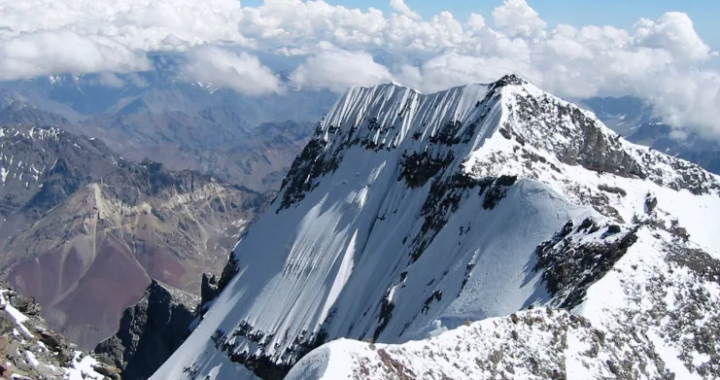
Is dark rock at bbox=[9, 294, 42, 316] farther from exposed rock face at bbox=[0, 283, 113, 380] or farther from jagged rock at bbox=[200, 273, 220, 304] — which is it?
jagged rock at bbox=[200, 273, 220, 304]

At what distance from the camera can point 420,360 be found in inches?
1492

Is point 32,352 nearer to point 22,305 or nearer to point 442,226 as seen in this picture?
point 22,305

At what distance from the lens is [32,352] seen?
35.3 metres

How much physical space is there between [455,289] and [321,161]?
8581 cm

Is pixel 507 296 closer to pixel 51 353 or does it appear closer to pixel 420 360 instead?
pixel 420 360

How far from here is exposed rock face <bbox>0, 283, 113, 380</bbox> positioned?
31.8 metres

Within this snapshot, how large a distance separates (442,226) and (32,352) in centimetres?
7131

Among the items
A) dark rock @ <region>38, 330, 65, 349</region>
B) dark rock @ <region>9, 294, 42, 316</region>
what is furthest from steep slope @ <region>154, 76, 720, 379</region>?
dark rock @ <region>9, 294, 42, 316</region>

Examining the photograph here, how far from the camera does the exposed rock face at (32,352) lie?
31773mm

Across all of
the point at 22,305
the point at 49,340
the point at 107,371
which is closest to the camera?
the point at 49,340

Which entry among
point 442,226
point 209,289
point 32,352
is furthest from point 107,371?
point 209,289

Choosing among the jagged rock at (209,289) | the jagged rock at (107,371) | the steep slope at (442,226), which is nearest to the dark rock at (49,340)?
the jagged rock at (107,371)

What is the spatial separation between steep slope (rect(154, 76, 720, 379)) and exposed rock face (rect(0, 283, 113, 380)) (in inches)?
1063

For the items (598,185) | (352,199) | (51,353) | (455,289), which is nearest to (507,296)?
(455,289)
